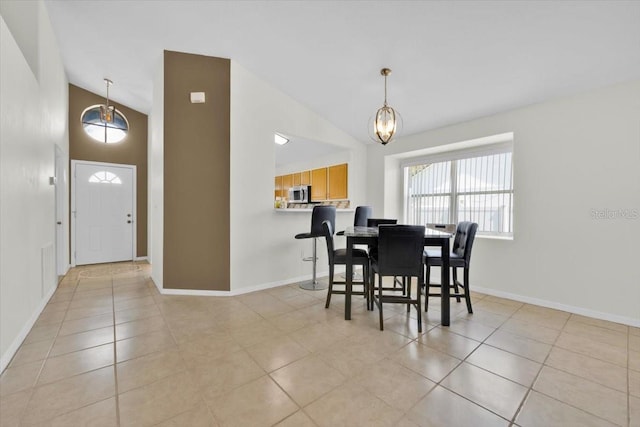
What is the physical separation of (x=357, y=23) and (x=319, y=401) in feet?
9.66

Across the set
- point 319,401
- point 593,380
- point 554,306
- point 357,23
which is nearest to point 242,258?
point 319,401

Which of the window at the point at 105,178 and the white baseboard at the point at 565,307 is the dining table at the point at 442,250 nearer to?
Result: the white baseboard at the point at 565,307

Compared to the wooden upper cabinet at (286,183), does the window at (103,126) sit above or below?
above

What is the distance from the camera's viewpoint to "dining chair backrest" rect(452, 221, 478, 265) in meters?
2.88

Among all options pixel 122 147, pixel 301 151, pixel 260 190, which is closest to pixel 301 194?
pixel 301 151

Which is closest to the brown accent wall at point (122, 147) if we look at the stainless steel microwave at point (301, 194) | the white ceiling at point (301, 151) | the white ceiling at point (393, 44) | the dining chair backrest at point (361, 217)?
the white ceiling at point (393, 44)

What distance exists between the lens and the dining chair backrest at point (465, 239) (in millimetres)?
2885

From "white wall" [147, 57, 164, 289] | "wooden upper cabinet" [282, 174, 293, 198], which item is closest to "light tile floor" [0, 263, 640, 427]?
"white wall" [147, 57, 164, 289]

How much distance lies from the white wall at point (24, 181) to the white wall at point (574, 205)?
459 centimetres

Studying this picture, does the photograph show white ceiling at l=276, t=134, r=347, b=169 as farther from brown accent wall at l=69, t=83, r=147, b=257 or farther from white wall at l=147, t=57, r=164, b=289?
brown accent wall at l=69, t=83, r=147, b=257

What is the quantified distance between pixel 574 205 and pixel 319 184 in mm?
3990

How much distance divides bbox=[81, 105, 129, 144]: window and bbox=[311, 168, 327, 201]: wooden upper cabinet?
3772mm

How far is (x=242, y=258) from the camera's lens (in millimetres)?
3510

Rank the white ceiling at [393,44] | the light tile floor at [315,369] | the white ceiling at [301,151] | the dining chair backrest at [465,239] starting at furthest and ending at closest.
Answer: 1. the white ceiling at [301,151]
2. the dining chair backrest at [465,239]
3. the white ceiling at [393,44]
4. the light tile floor at [315,369]
